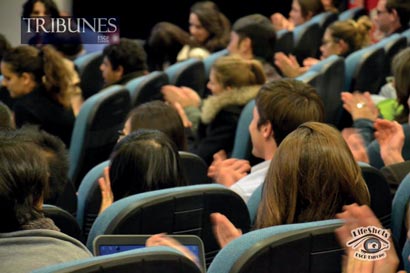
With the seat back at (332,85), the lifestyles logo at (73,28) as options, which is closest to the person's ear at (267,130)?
the lifestyles logo at (73,28)

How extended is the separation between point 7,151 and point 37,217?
0.16m

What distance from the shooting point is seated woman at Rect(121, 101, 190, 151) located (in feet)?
11.0

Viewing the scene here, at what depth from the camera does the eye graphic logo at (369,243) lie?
1.86m

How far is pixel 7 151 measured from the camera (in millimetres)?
1991

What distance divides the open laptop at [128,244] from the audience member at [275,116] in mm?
1010

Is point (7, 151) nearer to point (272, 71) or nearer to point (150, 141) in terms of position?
point (150, 141)

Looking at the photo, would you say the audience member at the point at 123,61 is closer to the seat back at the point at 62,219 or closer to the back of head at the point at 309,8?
the back of head at the point at 309,8

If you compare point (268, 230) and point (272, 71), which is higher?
point (268, 230)

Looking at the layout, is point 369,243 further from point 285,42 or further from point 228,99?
point 285,42

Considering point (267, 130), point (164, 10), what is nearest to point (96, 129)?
point (267, 130)

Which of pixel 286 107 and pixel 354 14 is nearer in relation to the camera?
pixel 286 107

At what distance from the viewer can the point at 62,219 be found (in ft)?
8.16

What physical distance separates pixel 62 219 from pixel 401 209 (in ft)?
3.03

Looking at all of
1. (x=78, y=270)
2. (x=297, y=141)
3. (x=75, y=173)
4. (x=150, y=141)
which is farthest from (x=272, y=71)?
(x=78, y=270)
